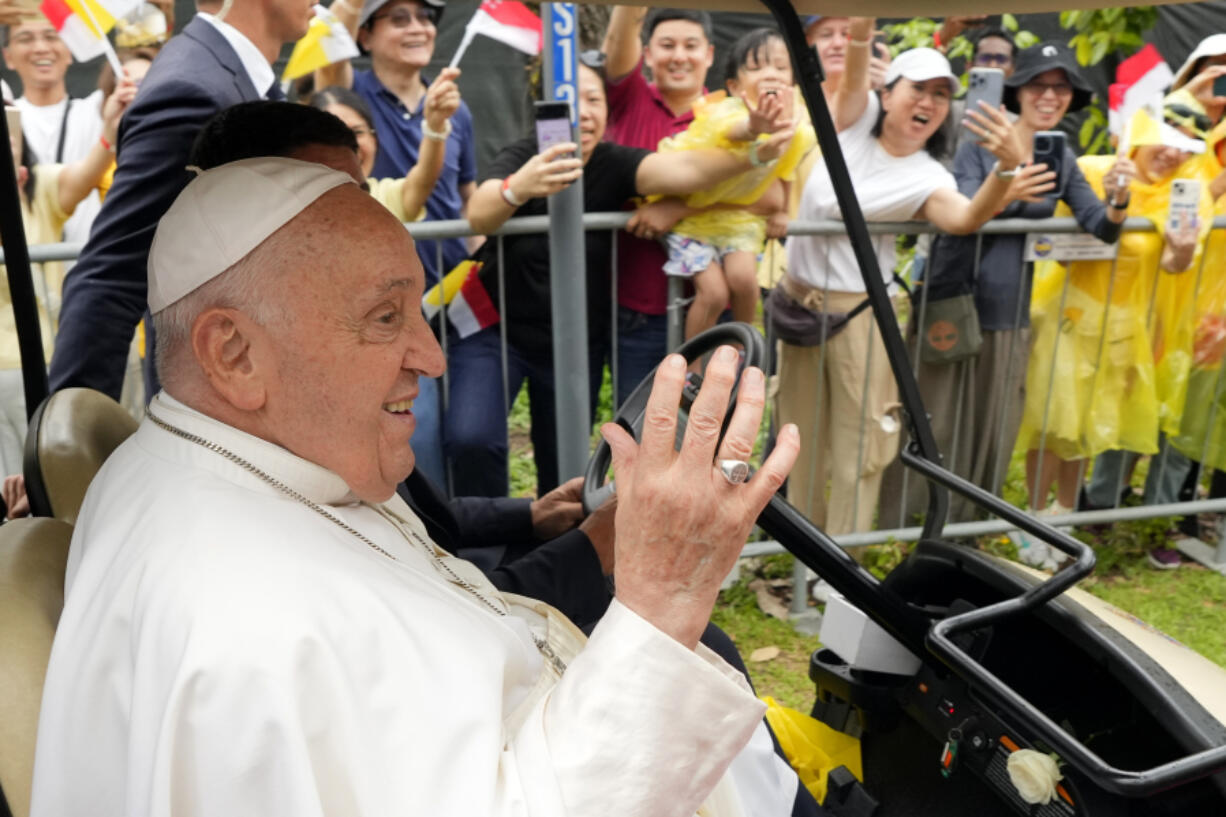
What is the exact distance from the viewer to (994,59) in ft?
17.4

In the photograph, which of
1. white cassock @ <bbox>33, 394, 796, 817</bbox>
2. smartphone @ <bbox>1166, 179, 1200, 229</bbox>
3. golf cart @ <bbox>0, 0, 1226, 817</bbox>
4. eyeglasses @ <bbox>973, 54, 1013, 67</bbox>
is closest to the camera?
white cassock @ <bbox>33, 394, 796, 817</bbox>

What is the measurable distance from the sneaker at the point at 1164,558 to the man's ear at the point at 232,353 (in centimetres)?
449

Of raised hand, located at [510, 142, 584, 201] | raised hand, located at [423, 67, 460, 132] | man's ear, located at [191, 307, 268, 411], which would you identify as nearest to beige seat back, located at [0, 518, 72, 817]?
man's ear, located at [191, 307, 268, 411]

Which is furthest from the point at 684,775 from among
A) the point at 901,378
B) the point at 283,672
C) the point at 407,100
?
the point at 407,100

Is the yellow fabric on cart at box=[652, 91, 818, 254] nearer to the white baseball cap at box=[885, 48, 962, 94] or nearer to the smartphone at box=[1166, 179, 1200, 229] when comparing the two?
the white baseball cap at box=[885, 48, 962, 94]

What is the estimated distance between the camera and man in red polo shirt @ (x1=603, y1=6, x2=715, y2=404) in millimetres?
3832

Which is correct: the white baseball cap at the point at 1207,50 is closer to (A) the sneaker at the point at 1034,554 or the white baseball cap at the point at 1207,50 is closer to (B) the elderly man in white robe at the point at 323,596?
(A) the sneaker at the point at 1034,554

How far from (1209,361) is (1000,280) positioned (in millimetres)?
1156

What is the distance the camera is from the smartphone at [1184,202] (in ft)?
13.8

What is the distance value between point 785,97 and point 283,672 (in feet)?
10.3

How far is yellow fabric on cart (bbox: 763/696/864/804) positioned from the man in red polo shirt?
1859 millimetres

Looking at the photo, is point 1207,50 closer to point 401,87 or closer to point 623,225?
point 623,225

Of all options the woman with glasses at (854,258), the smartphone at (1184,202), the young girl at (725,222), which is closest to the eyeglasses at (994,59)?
the woman with glasses at (854,258)

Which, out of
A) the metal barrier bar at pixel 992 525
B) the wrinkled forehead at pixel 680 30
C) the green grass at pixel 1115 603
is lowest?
the green grass at pixel 1115 603
